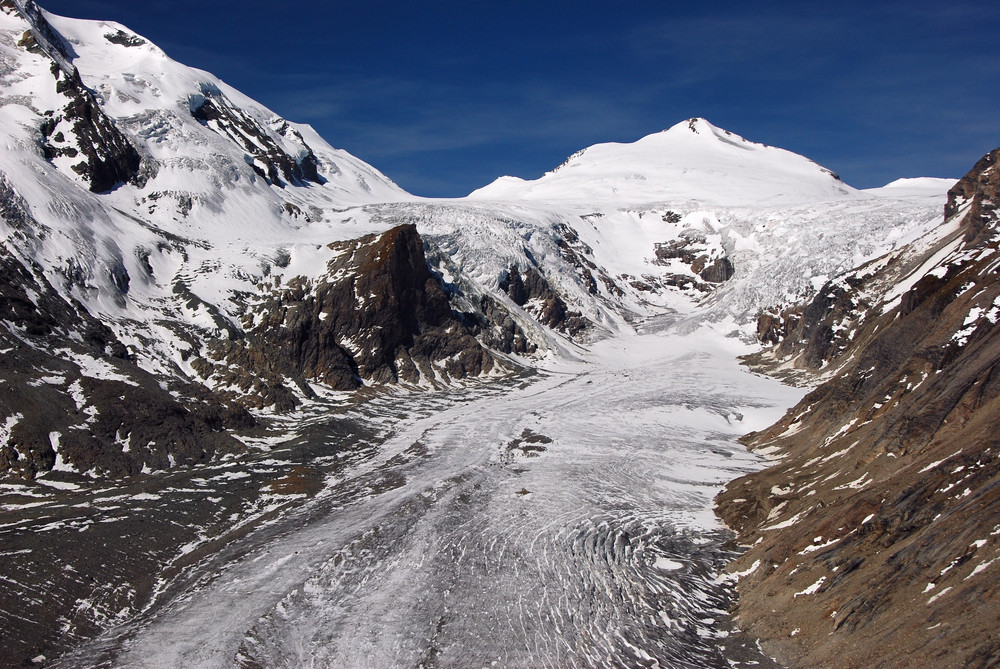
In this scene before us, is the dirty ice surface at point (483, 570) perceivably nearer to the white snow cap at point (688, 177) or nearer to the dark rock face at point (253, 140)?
the dark rock face at point (253, 140)

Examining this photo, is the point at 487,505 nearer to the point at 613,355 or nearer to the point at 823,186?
the point at 613,355

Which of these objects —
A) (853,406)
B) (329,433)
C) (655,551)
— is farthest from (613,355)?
(655,551)

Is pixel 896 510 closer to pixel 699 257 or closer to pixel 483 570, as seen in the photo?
pixel 483 570

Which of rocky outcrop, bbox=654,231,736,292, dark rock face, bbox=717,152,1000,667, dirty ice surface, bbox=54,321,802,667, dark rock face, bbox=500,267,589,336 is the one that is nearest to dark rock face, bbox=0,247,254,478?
dirty ice surface, bbox=54,321,802,667

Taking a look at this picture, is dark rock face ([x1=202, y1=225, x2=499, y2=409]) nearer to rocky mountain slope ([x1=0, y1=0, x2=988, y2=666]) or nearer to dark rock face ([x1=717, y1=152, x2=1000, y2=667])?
rocky mountain slope ([x1=0, y1=0, x2=988, y2=666])

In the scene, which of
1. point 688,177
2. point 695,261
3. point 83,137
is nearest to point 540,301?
point 695,261
